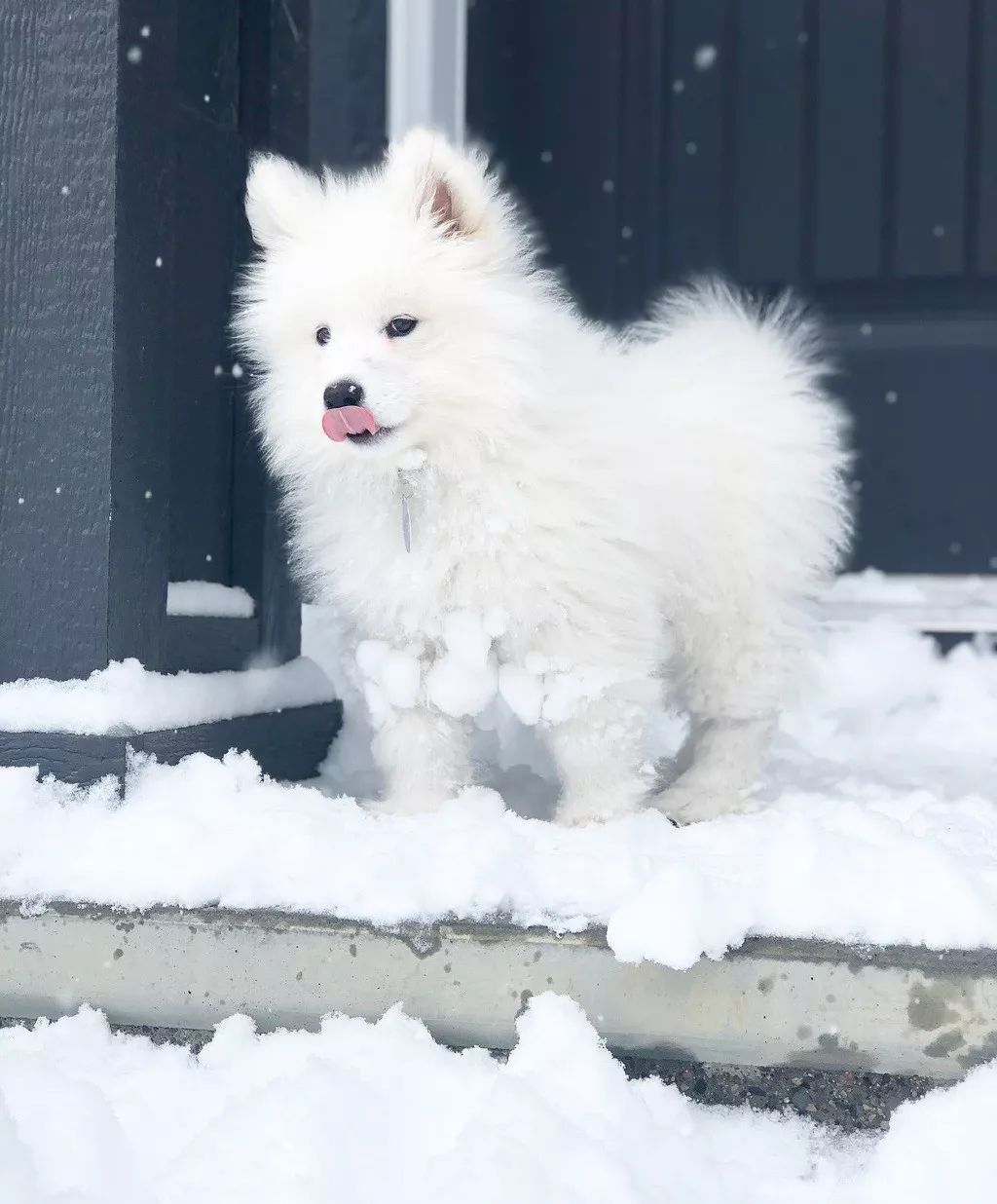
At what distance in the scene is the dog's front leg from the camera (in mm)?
1997

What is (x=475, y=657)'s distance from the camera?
1894 millimetres

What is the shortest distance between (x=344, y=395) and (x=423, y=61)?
A: 195 cm

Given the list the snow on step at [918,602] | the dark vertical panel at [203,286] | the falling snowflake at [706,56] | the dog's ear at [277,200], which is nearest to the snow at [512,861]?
the dark vertical panel at [203,286]

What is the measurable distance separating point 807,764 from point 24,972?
1.66m

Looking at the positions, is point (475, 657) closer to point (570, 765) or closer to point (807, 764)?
point (570, 765)

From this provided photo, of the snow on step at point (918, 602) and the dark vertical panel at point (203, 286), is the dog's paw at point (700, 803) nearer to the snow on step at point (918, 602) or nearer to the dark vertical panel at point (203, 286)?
the dark vertical panel at point (203, 286)

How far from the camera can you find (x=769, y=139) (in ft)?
11.5

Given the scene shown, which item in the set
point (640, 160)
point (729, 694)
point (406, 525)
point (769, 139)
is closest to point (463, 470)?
point (406, 525)

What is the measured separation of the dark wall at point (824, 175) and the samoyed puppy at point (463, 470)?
1.55 metres

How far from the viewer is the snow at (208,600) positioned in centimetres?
216

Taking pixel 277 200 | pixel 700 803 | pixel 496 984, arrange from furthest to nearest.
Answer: pixel 700 803
pixel 277 200
pixel 496 984

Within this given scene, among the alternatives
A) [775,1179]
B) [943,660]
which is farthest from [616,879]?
[943,660]

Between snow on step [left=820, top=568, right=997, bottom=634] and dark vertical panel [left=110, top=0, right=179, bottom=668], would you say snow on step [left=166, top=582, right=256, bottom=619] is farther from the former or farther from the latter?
snow on step [left=820, top=568, right=997, bottom=634]

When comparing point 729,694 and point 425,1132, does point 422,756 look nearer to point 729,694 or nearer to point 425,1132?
point 729,694
